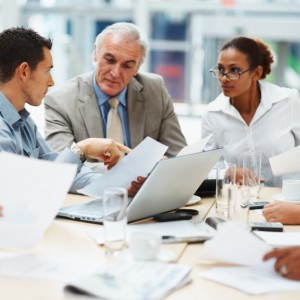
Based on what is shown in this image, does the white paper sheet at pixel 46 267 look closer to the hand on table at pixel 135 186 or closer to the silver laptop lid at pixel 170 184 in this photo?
the silver laptop lid at pixel 170 184

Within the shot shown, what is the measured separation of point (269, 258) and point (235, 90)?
1719 millimetres

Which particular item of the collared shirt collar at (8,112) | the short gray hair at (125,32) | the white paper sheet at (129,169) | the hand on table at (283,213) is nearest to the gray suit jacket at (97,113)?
the short gray hair at (125,32)

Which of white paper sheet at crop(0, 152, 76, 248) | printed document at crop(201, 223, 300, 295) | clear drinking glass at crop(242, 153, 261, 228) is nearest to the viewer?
printed document at crop(201, 223, 300, 295)

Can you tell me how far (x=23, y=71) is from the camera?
221cm

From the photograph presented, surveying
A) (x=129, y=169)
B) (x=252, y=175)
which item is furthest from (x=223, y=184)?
(x=129, y=169)

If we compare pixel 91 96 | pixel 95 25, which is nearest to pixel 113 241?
pixel 91 96

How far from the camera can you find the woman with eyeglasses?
9.46 ft

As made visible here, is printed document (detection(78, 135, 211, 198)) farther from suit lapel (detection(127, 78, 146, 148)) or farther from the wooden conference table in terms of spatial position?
suit lapel (detection(127, 78, 146, 148))

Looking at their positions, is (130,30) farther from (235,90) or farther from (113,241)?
(113,241)

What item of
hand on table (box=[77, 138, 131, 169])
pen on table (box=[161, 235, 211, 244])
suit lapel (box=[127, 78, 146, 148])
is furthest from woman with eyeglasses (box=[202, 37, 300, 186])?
pen on table (box=[161, 235, 211, 244])

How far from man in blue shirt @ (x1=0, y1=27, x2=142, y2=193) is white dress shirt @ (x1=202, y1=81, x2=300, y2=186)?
2.60 ft

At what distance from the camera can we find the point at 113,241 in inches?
55.7

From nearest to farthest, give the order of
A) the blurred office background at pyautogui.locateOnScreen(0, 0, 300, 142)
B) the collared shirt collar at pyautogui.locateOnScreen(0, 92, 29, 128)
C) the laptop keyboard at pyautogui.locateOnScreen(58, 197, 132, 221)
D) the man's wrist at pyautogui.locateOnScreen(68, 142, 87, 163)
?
the laptop keyboard at pyautogui.locateOnScreen(58, 197, 132, 221) → the collared shirt collar at pyautogui.locateOnScreen(0, 92, 29, 128) → the man's wrist at pyautogui.locateOnScreen(68, 142, 87, 163) → the blurred office background at pyautogui.locateOnScreen(0, 0, 300, 142)

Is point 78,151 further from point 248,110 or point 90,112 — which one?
point 248,110
